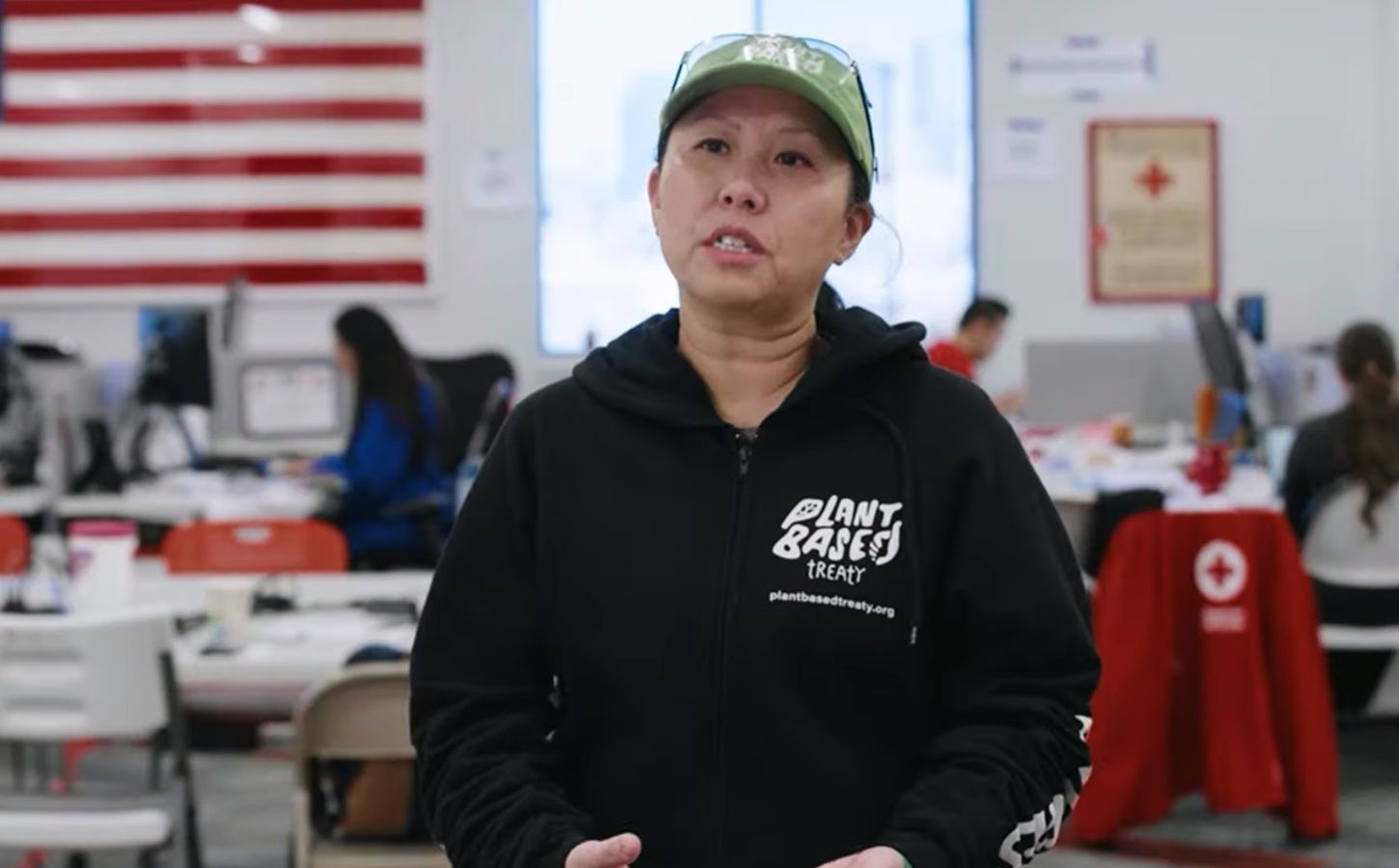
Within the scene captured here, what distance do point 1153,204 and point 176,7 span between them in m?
5.05

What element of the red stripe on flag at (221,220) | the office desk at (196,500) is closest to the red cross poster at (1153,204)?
the red stripe on flag at (221,220)

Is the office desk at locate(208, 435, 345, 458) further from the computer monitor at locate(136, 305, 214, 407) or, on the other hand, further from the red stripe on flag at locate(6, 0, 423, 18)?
the red stripe on flag at locate(6, 0, 423, 18)

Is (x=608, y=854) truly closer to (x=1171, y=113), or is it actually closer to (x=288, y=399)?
(x=288, y=399)

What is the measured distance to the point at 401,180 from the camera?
990 centimetres

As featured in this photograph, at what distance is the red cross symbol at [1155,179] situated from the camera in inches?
392

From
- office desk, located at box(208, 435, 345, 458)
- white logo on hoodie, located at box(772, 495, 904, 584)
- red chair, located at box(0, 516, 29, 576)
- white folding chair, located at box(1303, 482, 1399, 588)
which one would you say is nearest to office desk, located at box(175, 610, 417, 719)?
red chair, located at box(0, 516, 29, 576)

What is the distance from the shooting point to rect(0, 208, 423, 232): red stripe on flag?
9891 millimetres

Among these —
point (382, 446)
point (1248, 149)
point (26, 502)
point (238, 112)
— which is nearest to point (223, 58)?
point (238, 112)

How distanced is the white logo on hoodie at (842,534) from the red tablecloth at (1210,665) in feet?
11.6

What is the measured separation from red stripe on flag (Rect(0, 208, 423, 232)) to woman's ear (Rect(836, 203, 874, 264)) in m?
8.63

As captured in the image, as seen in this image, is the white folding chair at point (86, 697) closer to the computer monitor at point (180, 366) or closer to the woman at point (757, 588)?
the woman at point (757, 588)

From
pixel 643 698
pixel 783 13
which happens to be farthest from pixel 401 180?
pixel 643 698

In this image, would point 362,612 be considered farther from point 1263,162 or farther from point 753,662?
point 1263,162

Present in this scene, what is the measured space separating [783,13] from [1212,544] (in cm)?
574
